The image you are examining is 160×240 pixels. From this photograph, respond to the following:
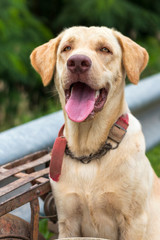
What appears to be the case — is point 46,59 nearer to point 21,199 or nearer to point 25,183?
point 25,183

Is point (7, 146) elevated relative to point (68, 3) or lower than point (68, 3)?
lower

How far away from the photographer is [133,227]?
3369mm

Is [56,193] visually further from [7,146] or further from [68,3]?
[68,3]

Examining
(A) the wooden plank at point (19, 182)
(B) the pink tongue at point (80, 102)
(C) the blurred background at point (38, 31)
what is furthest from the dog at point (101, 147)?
(C) the blurred background at point (38, 31)

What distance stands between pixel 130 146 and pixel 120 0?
3928 mm

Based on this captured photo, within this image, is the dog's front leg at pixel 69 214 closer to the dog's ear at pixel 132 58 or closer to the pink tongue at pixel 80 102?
the pink tongue at pixel 80 102

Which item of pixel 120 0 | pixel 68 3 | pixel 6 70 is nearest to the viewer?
pixel 6 70

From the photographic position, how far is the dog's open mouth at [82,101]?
3.22 meters

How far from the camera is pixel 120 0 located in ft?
22.3

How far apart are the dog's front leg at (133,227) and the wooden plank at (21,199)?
63cm

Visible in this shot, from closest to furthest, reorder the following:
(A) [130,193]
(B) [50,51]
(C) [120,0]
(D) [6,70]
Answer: (A) [130,193], (B) [50,51], (D) [6,70], (C) [120,0]

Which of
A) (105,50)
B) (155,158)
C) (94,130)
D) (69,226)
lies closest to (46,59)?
(105,50)

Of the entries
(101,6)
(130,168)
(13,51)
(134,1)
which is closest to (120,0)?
(101,6)

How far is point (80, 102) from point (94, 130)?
0.33 metres
